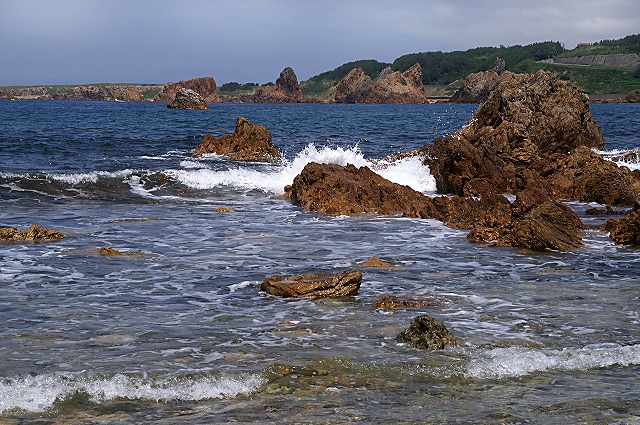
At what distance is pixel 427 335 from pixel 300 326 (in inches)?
51.1

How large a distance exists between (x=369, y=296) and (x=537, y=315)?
6.00 ft

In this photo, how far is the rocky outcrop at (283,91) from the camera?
17300cm

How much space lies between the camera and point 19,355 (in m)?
6.39

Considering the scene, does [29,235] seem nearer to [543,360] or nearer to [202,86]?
[543,360]

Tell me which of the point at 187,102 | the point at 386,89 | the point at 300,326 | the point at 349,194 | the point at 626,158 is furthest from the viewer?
the point at 386,89

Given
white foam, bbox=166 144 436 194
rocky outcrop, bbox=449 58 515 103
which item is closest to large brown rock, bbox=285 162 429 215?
white foam, bbox=166 144 436 194

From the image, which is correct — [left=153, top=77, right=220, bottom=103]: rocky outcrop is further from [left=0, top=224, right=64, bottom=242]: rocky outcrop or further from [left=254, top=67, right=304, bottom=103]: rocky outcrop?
[left=0, top=224, right=64, bottom=242]: rocky outcrop

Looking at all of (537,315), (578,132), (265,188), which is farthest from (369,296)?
(578,132)

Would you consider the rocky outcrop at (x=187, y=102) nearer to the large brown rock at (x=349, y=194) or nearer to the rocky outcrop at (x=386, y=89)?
the rocky outcrop at (x=386, y=89)

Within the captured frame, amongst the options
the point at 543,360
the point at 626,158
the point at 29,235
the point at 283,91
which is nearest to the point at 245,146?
the point at 626,158

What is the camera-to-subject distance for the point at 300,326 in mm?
7371

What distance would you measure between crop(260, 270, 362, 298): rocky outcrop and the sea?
0.14m

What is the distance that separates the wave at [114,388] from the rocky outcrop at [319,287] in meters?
2.57

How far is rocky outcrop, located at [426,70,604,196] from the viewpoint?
57.9 ft
